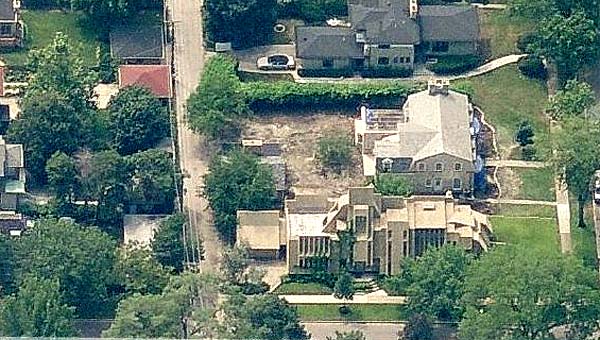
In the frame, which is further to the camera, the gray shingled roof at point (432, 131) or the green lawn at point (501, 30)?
the green lawn at point (501, 30)

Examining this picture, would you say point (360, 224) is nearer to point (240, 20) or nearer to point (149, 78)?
point (149, 78)

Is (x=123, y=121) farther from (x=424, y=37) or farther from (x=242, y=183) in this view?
(x=424, y=37)

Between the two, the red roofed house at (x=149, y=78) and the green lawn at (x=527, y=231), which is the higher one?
the red roofed house at (x=149, y=78)

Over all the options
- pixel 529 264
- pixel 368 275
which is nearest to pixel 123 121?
pixel 368 275

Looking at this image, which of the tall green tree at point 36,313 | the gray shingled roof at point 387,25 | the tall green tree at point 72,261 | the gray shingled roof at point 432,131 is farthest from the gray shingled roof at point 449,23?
the tall green tree at point 36,313

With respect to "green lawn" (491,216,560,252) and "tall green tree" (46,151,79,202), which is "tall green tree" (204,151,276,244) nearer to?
"tall green tree" (46,151,79,202)

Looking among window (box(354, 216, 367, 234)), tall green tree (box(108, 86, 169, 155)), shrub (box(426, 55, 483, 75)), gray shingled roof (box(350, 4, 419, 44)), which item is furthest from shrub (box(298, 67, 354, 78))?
window (box(354, 216, 367, 234))

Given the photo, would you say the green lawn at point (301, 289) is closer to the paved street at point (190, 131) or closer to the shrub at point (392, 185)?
the paved street at point (190, 131)
